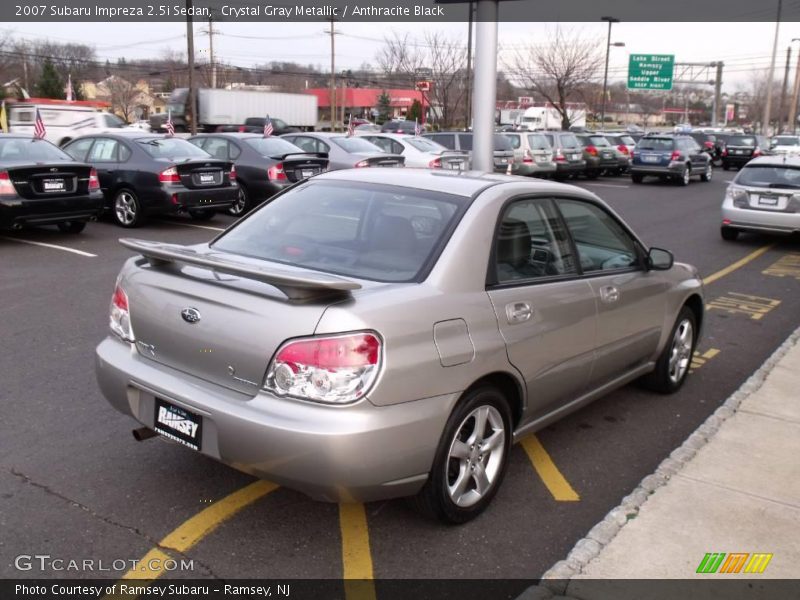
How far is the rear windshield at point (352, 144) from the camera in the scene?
16250 millimetres

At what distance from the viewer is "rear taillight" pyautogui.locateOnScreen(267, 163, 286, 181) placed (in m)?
13.9

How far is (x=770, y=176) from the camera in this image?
12.9 meters

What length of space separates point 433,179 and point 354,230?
1.85ft

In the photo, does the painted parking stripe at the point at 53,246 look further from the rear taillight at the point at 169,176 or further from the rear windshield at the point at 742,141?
the rear windshield at the point at 742,141

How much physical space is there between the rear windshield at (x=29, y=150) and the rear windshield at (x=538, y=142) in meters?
15.3

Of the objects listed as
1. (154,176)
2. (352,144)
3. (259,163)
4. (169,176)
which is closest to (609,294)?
(169,176)

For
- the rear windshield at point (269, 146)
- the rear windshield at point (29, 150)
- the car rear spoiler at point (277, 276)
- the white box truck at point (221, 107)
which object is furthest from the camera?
the white box truck at point (221, 107)

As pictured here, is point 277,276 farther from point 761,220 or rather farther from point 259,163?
point 761,220

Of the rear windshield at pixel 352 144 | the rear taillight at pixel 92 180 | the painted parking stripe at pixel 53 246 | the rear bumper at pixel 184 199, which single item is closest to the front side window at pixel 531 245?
the painted parking stripe at pixel 53 246

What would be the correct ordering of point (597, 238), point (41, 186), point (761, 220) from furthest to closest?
1. point (761, 220)
2. point (41, 186)
3. point (597, 238)

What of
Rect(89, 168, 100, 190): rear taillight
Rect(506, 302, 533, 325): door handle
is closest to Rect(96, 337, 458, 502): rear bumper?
Rect(506, 302, 533, 325): door handle

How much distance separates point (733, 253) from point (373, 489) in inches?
433

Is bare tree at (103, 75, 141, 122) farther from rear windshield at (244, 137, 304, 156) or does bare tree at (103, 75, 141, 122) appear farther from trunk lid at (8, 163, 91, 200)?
trunk lid at (8, 163, 91, 200)

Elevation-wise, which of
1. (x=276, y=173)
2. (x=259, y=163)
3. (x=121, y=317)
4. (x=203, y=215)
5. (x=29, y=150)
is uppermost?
(x=29, y=150)
